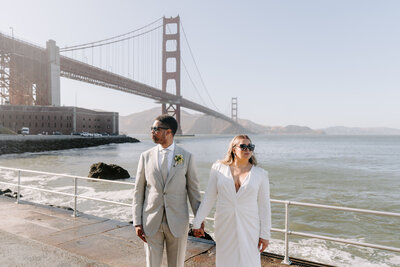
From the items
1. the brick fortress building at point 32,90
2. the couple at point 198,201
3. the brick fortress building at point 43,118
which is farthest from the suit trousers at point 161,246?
the brick fortress building at point 43,118

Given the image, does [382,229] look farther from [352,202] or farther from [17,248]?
[17,248]

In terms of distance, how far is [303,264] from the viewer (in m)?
3.12

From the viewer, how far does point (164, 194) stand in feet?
7.08

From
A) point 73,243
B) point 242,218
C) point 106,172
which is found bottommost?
point 106,172

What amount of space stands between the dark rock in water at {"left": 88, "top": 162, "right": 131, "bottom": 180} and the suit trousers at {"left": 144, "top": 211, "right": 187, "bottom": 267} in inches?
465

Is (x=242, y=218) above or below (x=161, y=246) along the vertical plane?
above

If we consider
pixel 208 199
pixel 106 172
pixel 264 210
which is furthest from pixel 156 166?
pixel 106 172

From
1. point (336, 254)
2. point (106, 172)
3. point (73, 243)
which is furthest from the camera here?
point (106, 172)

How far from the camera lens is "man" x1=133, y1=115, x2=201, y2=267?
2154mm

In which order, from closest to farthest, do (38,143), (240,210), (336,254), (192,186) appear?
1. (240,210)
2. (192,186)
3. (336,254)
4. (38,143)

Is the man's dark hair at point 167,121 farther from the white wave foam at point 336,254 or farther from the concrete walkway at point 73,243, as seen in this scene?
the white wave foam at point 336,254

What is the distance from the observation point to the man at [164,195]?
2154 mm

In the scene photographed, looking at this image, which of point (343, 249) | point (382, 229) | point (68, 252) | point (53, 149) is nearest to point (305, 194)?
point (382, 229)

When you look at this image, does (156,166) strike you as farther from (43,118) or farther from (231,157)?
(43,118)
